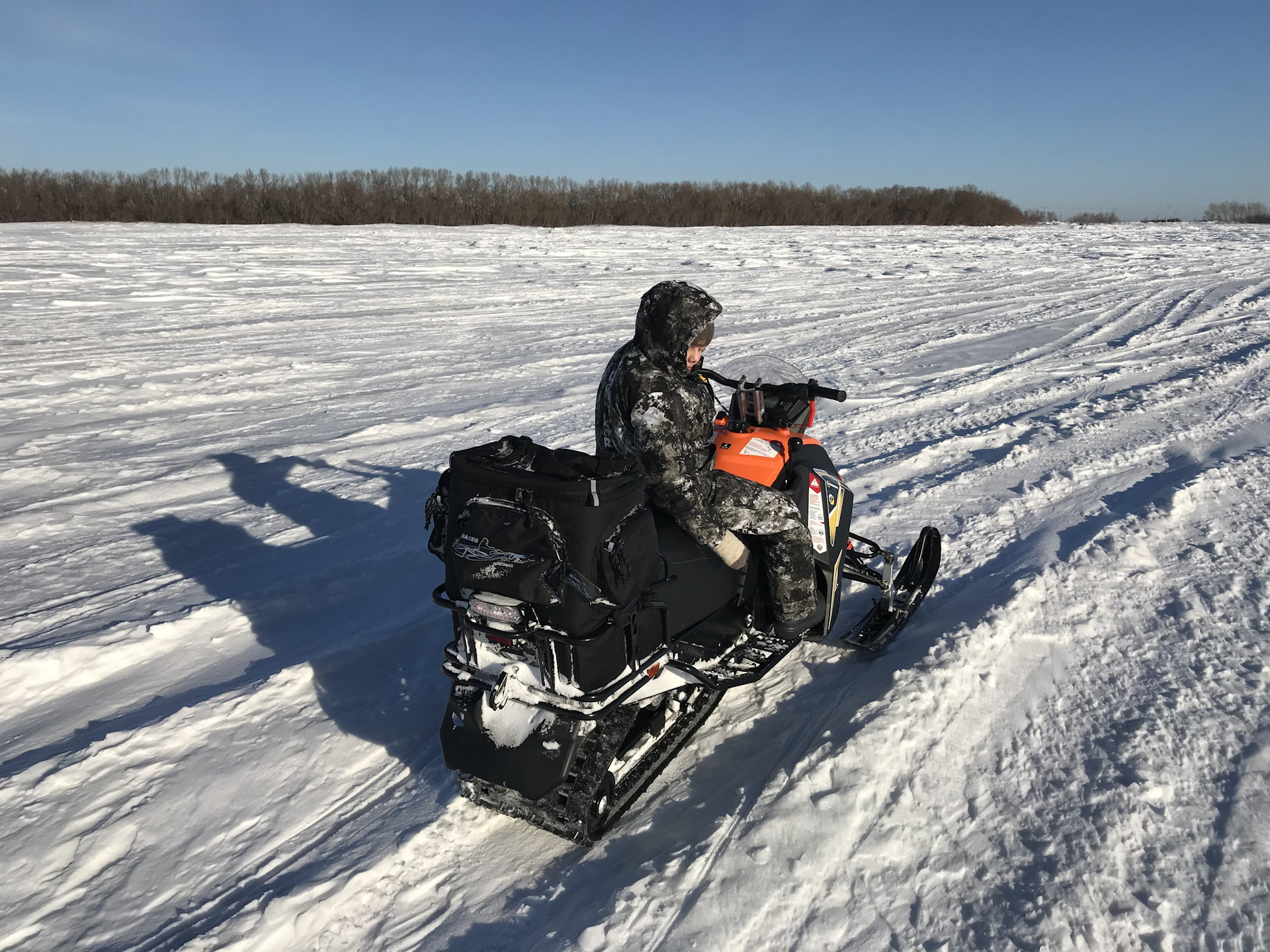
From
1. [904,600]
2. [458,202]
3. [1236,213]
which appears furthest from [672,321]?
[1236,213]

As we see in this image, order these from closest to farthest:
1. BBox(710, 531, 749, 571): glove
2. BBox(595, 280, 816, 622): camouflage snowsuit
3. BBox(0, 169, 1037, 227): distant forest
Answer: BBox(595, 280, 816, 622): camouflage snowsuit
BBox(710, 531, 749, 571): glove
BBox(0, 169, 1037, 227): distant forest

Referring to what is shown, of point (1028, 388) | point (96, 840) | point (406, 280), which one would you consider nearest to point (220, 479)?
point (96, 840)

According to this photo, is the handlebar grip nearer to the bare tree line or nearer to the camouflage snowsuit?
the camouflage snowsuit

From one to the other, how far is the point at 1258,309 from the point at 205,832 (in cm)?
1386

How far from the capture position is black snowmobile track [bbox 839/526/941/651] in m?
3.61

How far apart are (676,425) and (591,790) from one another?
118 cm

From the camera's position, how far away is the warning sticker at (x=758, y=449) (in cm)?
326

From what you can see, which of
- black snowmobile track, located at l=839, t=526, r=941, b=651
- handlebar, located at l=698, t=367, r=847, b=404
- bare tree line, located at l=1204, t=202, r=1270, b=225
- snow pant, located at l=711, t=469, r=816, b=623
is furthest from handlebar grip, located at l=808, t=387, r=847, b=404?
bare tree line, located at l=1204, t=202, r=1270, b=225

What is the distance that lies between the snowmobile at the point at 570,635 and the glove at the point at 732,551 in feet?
0.19

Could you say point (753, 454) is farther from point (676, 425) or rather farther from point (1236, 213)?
point (1236, 213)

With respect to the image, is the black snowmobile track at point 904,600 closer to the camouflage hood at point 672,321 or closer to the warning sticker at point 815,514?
the warning sticker at point 815,514

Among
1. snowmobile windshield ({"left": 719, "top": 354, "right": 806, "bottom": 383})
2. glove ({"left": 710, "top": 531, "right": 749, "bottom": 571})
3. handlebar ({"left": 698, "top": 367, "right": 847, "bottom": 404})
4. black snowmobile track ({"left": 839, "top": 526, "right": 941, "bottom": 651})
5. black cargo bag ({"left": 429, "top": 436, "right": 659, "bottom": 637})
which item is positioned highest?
snowmobile windshield ({"left": 719, "top": 354, "right": 806, "bottom": 383})

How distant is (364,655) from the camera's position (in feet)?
11.9

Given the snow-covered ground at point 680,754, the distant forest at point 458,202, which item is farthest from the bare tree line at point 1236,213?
the snow-covered ground at point 680,754
